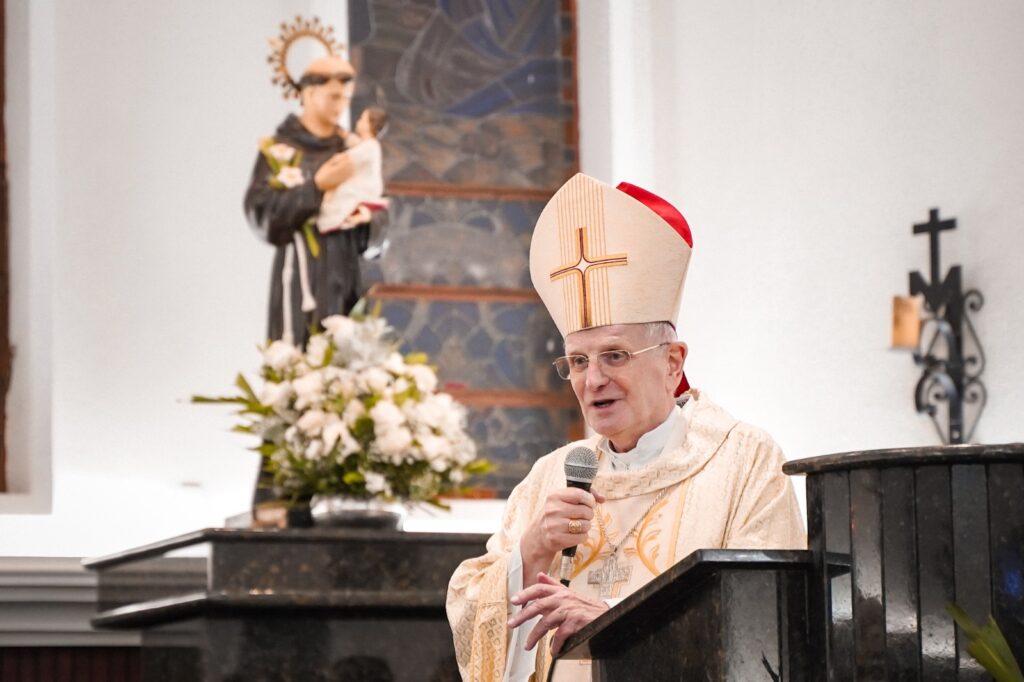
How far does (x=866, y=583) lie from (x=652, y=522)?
1034 mm

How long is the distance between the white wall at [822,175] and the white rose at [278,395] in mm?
2305

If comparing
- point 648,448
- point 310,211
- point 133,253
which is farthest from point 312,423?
point 133,253

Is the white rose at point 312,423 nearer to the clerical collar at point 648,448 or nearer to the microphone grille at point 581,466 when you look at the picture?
the clerical collar at point 648,448

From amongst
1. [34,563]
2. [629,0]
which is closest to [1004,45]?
[629,0]

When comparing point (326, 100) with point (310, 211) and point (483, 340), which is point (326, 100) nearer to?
point (310, 211)

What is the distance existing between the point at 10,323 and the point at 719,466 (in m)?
4.12

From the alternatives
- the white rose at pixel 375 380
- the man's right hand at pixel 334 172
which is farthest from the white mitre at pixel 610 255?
the man's right hand at pixel 334 172

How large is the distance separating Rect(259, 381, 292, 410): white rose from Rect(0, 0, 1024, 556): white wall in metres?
1.54

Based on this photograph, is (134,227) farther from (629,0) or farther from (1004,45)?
(1004,45)

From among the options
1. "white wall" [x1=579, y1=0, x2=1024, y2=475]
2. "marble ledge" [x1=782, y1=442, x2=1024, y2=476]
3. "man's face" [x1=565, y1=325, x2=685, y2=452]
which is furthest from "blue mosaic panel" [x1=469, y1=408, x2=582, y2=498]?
"marble ledge" [x1=782, y1=442, x2=1024, y2=476]

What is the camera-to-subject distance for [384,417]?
5.20 meters

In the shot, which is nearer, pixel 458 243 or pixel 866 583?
pixel 866 583

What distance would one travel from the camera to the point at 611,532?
376 centimetres

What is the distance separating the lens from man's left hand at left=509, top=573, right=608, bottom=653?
3.33 m
